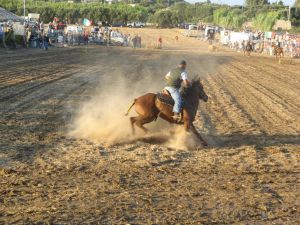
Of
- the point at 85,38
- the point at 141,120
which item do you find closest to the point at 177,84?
the point at 141,120

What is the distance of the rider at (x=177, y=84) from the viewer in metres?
12.5

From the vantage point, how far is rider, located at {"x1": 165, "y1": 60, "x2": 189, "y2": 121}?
40.9 ft

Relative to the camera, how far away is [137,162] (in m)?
10.9

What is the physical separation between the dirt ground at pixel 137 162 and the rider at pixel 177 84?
781mm

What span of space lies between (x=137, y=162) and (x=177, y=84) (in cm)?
246

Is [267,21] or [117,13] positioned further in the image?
[117,13]

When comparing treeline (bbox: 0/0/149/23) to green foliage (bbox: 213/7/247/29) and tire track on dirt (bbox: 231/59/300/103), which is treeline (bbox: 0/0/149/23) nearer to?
green foliage (bbox: 213/7/247/29)

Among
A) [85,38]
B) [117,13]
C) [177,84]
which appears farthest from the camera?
[117,13]

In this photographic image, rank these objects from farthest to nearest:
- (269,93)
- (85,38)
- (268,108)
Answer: (85,38), (269,93), (268,108)

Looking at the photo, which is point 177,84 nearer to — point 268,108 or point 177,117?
point 177,117

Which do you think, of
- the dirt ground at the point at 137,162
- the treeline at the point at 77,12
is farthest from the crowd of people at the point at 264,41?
the treeline at the point at 77,12

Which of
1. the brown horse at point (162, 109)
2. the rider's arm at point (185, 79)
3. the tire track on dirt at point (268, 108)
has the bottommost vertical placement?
the tire track on dirt at point (268, 108)

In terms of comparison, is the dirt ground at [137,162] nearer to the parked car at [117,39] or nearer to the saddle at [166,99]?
the saddle at [166,99]

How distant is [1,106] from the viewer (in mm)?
16828
